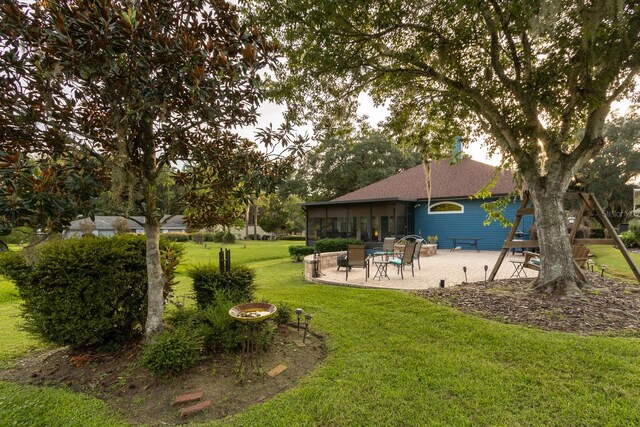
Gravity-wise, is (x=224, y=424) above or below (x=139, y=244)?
below

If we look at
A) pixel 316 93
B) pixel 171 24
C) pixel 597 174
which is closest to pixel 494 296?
pixel 316 93

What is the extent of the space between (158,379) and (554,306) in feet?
19.2

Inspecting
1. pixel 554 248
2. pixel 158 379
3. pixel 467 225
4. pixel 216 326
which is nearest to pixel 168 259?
pixel 216 326

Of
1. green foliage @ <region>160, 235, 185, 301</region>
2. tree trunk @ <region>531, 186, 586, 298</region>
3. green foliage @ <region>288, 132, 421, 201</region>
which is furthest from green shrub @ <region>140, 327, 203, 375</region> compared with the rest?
green foliage @ <region>288, 132, 421, 201</region>

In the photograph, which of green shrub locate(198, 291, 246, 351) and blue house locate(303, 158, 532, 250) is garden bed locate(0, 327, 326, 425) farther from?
blue house locate(303, 158, 532, 250)

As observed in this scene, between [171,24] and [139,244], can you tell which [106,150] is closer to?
[139,244]

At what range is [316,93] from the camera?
22.4 feet

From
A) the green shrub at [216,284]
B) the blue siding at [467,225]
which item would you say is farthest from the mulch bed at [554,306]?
the blue siding at [467,225]

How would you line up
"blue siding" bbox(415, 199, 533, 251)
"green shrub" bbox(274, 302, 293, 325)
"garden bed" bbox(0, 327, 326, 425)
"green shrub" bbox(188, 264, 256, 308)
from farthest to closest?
"blue siding" bbox(415, 199, 533, 251) < "green shrub" bbox(274, 302, 293, 325) < "green shrub" bbox(188, 264, 256, 308) < "garden bed" bbox(0, 327, 326, 425)

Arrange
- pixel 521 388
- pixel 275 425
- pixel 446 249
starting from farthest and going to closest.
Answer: pixel 446 249
pixel 521 388
pixel 275 425

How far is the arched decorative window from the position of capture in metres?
15.8

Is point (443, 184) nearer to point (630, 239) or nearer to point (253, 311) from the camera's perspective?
point (630, 239)

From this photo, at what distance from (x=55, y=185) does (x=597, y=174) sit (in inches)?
1401

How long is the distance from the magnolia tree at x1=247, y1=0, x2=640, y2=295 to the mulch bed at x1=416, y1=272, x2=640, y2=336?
43 cm
